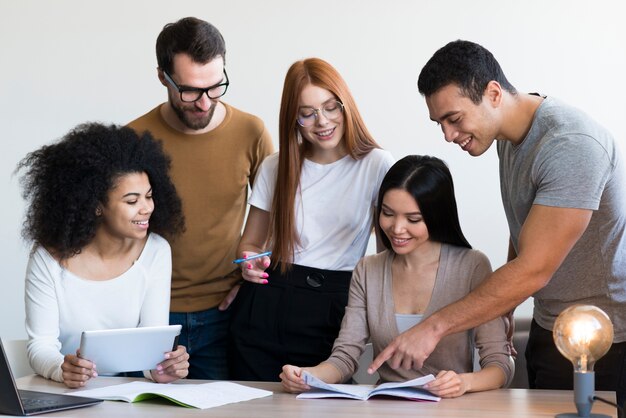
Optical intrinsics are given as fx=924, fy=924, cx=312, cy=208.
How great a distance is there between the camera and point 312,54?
417 centimetres

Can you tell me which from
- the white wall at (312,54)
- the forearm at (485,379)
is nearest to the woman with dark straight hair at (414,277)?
the forearm at (485,379)

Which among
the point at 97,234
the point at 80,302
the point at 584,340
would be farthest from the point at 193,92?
the point at 584,340

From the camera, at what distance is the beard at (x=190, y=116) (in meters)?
3.01

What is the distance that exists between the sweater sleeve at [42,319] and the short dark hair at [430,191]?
3.32 feet

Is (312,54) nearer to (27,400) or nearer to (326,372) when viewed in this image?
(326,372)

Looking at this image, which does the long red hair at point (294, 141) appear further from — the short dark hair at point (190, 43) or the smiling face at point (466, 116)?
the smiling face at point (466, 116)

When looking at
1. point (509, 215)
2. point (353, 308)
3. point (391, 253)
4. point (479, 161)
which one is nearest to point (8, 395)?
point (353, 308)

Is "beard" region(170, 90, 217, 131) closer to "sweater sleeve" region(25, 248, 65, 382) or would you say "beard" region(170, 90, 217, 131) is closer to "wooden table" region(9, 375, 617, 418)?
"sweater sleeve" region(25, 248, 65, 382)

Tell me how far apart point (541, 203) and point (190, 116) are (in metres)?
1.29

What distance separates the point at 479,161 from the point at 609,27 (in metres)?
0.79

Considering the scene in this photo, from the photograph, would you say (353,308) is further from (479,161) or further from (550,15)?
(550,15)

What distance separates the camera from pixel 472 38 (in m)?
4.03

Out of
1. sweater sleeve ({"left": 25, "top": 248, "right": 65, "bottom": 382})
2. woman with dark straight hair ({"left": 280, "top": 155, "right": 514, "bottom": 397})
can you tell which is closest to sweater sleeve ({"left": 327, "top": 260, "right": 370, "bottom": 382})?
woman with dark straight hair ({"left": 280, "top": 155, "right": 514, "bottom": 397})

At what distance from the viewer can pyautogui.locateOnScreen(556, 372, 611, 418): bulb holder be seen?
1.97 meters
